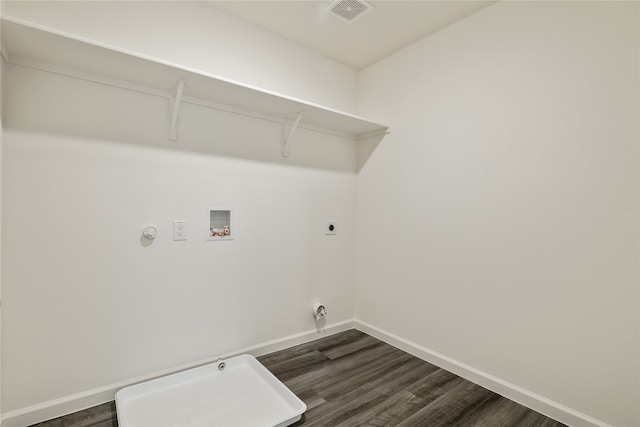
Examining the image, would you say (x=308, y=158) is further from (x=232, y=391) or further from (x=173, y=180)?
(x=232, y=391)

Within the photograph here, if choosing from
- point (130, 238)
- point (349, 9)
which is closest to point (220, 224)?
point (130, 238)

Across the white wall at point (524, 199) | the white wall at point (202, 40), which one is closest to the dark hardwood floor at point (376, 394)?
the white wall at point (524, 199)

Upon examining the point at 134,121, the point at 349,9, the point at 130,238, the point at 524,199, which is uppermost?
the point at 349,9

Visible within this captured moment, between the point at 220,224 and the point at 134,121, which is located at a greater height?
the point at 134,121

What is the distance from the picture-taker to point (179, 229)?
75.2 inches

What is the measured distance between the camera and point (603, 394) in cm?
150

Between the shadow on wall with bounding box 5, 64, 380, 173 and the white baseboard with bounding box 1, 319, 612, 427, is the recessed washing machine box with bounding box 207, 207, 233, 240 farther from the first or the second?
the white baseboard with bounding box 1, 319, 612, 427

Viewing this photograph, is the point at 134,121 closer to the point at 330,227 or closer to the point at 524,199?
the point at 330,227

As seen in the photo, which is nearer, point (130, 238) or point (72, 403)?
point (72, 403)

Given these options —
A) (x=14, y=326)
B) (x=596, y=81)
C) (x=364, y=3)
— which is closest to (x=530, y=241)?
(x=596, y=81)

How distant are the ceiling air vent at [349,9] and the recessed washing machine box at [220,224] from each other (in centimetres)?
150

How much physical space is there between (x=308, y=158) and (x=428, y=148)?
3.10 feet

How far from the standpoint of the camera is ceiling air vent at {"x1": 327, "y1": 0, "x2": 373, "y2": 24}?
1.92 m

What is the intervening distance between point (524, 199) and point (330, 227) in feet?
4.72
